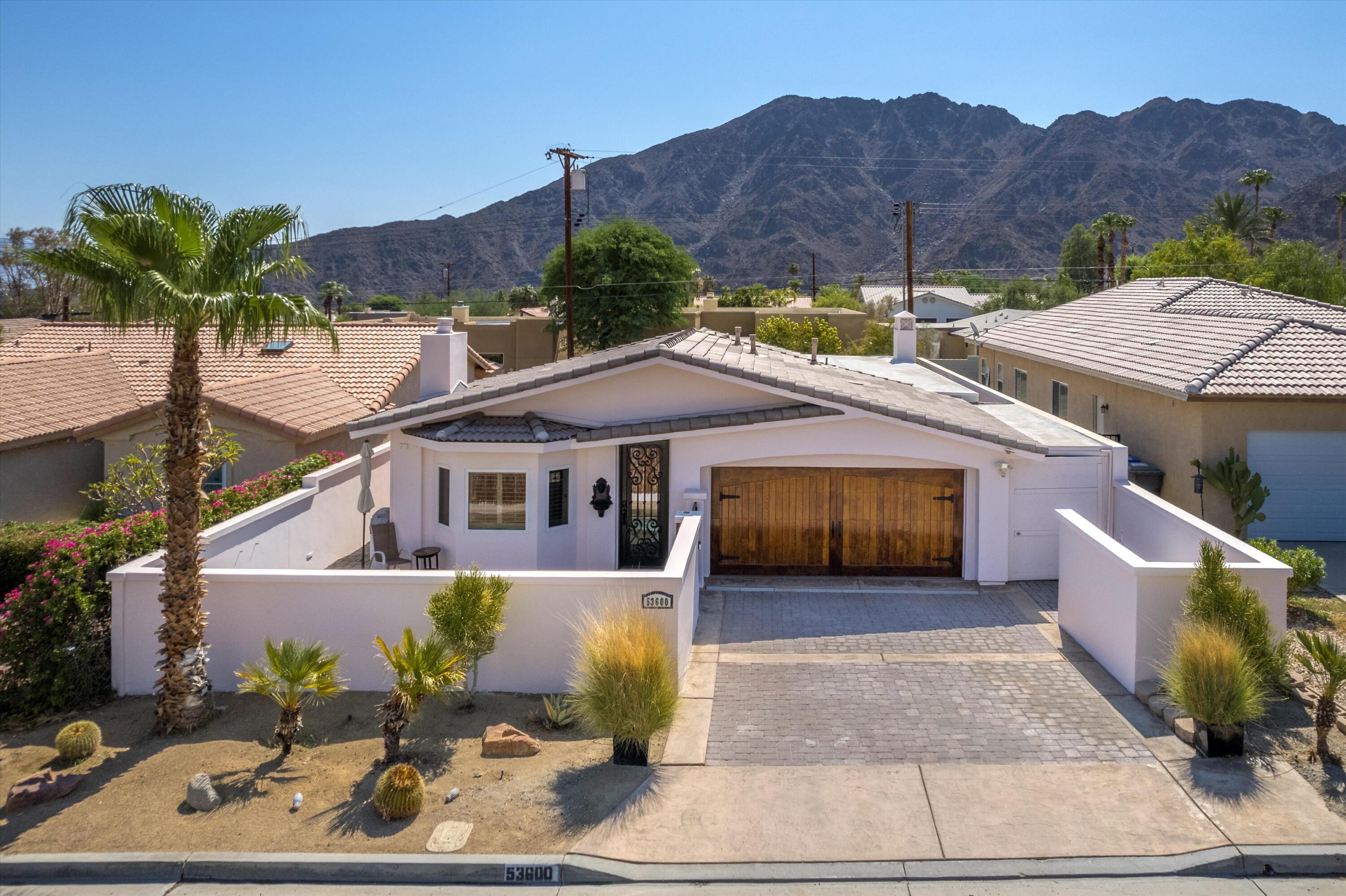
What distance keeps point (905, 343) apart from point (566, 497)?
1637 centimetres

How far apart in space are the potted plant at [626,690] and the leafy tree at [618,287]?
45.6 meters

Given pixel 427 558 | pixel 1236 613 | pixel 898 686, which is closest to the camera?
pixel 1236 613

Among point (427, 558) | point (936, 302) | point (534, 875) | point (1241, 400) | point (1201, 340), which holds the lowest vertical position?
point (534, 875)

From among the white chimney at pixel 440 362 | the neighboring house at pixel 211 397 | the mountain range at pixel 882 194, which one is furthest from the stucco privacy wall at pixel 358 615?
the mountain range at pixel 882 194

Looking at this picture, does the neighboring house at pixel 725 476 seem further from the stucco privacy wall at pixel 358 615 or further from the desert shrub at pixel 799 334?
the desert shrub at pixel 799 334

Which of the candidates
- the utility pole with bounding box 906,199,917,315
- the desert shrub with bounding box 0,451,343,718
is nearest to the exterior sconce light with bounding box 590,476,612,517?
the desert shrub with bounding box 0,451,343,718

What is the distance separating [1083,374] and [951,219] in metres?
129

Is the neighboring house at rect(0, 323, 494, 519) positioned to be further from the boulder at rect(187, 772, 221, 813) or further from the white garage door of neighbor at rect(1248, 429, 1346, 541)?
the white garage door of neighbor at rect(1248, 429, 1346, 541)

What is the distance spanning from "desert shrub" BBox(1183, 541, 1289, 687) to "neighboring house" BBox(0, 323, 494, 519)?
13581 millimetres

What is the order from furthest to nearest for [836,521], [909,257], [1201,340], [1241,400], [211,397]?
1. [909,257]
2. [1201,340]
3. [211,397]
4. [1241,400]
5. [836,521]

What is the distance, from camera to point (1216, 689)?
9656 millimetres

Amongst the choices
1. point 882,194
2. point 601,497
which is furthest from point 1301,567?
point 882,194

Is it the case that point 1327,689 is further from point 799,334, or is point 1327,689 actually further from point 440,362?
point 799,334

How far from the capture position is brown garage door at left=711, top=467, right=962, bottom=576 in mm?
16516
